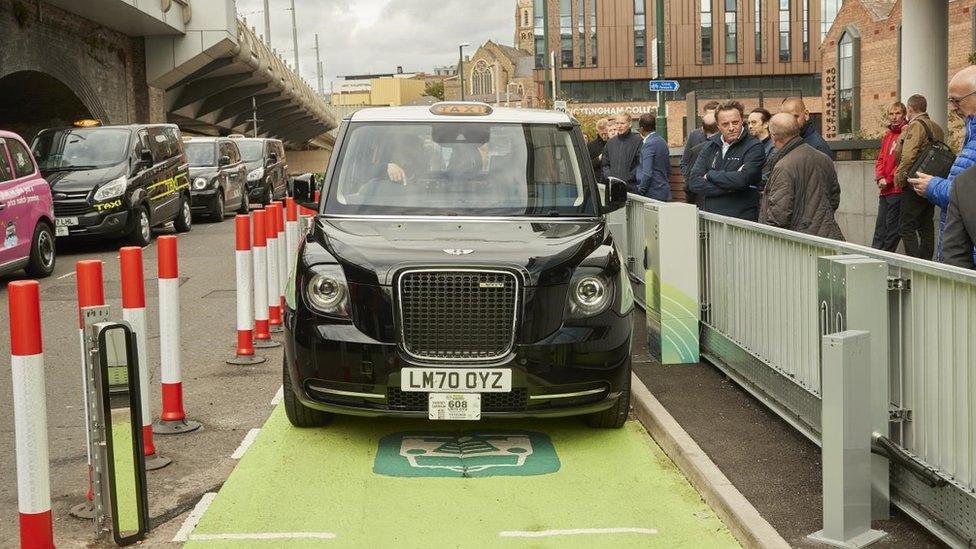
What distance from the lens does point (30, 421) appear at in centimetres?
485

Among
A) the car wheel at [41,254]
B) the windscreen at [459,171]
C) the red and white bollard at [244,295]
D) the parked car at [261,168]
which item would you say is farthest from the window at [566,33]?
the windscreen at [459,171]

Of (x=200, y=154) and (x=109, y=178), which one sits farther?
(x=200, y=154)

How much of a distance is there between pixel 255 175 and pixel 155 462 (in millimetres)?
26002

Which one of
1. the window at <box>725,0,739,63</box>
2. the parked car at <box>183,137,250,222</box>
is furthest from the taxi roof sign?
the window at <box>725,0,739,63</box>

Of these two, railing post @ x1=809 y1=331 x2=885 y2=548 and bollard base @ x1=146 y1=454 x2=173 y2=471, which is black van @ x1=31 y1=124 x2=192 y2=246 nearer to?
bollard base @ x1=146 y1=454 x2=173 y2=471

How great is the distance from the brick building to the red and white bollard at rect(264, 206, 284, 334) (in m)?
44.5

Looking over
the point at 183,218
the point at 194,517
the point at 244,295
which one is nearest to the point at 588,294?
the point at 194,517

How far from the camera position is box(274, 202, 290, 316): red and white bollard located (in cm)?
1119

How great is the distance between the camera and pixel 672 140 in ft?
332

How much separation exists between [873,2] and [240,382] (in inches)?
2105

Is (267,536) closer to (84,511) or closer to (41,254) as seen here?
(84,511)

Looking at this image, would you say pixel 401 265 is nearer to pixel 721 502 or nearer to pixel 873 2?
pixel 721 502

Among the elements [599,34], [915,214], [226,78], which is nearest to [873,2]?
[226,78]

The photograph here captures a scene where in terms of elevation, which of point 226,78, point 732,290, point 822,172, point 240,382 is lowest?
point 240,382
